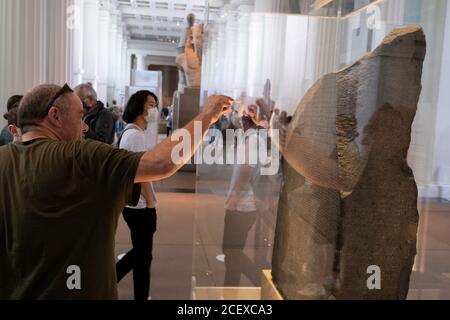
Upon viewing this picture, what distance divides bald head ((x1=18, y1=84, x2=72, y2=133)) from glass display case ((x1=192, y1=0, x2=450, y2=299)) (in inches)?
39.4

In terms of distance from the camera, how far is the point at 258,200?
3006 mm

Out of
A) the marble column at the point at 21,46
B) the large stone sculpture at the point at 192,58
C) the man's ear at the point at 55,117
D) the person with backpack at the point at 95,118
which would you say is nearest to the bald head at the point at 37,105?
the man's ear at the point at 55,117

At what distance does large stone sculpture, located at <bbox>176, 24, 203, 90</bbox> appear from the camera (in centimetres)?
910

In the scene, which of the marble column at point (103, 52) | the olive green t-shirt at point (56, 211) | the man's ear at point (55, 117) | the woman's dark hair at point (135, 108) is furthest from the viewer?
the marble column at point (103, 52)

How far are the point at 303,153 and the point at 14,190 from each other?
3.67 feet

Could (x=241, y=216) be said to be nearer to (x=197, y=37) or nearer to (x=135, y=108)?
(x=135, y=108)

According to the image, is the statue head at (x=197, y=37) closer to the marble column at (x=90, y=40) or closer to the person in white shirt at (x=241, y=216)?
the person in white shirt at (x=241, y=216)

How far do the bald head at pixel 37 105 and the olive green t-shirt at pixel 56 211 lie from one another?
109 millimetres

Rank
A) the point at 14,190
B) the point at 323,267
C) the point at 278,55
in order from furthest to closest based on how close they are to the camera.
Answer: the point at 278,55 < the point at 323,267 < the point at 14,190

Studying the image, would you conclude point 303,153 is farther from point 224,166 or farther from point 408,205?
point 224,166

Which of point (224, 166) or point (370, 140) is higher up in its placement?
point (370, 140)

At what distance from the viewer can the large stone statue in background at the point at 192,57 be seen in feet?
29.8
